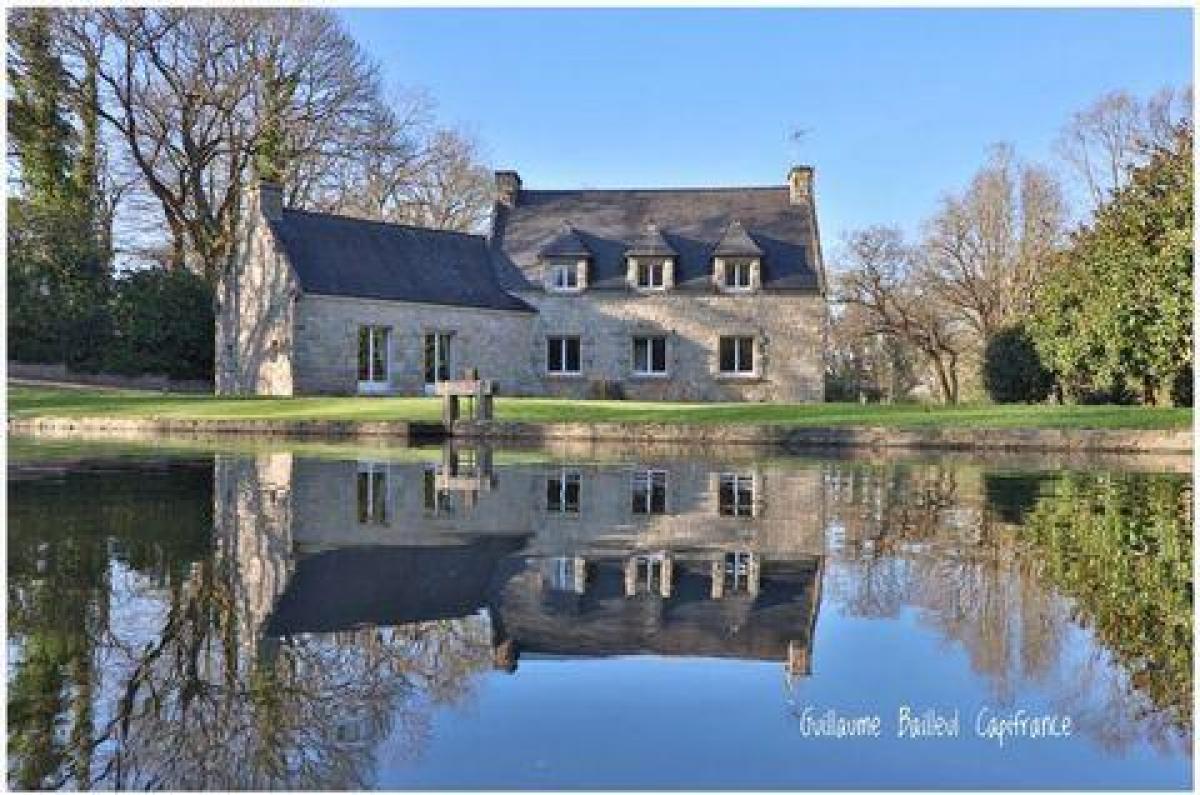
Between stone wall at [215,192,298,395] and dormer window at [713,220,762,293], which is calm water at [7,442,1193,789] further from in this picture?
dormer window at [713,220,762,293]

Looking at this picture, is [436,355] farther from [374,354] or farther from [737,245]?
[737,245]

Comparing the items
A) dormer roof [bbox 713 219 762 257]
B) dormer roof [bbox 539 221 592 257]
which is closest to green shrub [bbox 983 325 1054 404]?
dormer roof [bbox 713 219 762 257]

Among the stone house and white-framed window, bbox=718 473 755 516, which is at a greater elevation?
the stone house

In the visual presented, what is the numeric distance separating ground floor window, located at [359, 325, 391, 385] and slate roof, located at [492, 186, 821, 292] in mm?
5350

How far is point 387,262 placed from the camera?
→ 33062 millimetres

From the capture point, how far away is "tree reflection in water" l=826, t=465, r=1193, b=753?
3.92 metres

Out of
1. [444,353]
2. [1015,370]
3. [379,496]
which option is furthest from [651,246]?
[379,496]

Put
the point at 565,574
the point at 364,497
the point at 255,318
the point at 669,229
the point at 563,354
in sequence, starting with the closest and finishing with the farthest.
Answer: the point at 565,574
the point at 364,497
the point at 255,318
the point at 563,354
the point at 669,229

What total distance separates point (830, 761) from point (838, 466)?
11373 millimetres

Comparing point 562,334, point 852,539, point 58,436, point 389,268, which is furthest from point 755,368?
point 852,539

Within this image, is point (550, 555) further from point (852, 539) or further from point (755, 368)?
point (755, 368)

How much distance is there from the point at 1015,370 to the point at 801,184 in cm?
1119

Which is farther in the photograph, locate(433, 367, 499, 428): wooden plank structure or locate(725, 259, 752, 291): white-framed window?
locate(725, 259, 752, 291): white-framed window

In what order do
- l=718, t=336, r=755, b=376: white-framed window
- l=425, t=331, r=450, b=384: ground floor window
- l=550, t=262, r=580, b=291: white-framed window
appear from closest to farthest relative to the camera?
A: l=425, t=331, r=450, b=384: ground floor window
l=718, t=336, r=755, b=376: white-framed window
l=550, t=262, r=580, b=291: white-framed window
